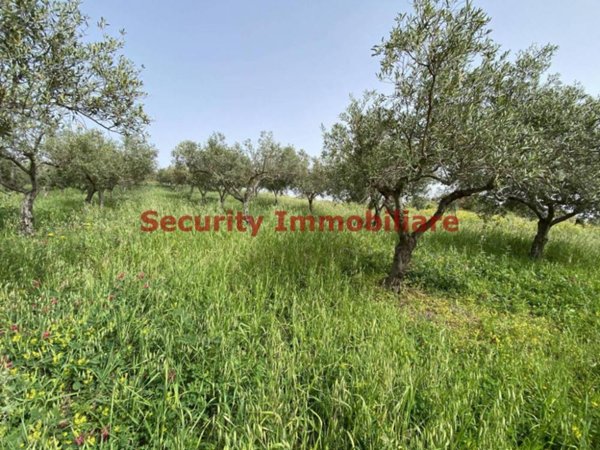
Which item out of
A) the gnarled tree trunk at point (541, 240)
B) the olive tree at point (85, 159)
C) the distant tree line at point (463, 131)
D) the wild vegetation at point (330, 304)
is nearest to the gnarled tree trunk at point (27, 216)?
the wild vegetation at point (330, 304)

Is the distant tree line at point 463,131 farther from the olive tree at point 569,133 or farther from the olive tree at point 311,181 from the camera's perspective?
the olive tree at point 311,181

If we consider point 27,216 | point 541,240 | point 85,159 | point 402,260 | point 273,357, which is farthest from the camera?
point 85,159

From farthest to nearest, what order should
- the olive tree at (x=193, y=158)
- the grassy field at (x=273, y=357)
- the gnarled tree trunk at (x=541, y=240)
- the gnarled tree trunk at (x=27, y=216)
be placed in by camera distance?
the olive tree at (x=193, y=158) < the gnarled tree trunk at (x=541, y=240) < the gnarled tree trunk at (x=27, y=216) < the grassy field at (x=273, y=357)

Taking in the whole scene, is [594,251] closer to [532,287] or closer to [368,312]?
[532,287]

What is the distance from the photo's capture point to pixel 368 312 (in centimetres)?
420

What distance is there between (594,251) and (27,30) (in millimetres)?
15889

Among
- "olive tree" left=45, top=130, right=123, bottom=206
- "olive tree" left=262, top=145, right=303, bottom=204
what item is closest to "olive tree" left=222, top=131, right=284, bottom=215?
"olive tree" left=262, top=145, right=303, bottom=204

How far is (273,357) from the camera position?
304 centimetres

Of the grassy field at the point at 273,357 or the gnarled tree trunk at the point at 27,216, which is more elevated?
the gnarled tree trunk at the point at 27,216

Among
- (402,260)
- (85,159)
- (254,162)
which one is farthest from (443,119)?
(85,159)

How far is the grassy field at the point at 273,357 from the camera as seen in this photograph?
2.19m

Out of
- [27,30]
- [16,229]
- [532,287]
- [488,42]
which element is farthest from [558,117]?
[16,229]

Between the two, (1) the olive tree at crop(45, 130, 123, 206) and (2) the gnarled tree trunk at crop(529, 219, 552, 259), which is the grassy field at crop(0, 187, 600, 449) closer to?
(2) the gnarled tree trunk at crop(529, 219, 552, 259)

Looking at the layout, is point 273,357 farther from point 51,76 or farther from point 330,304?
point 51,76
